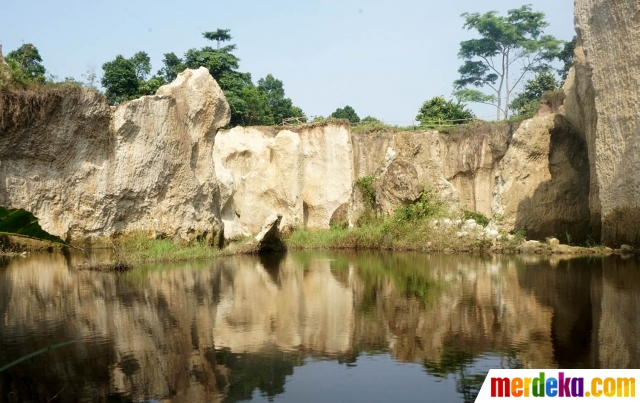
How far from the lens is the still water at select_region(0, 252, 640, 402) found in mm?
6812

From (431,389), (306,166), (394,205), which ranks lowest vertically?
(431,389)

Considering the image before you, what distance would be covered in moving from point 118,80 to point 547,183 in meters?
23.2

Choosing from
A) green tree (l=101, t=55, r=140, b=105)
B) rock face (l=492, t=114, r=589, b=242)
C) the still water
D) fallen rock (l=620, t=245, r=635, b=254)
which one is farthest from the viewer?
green tree (l=101, t=55, r=140, b=105)

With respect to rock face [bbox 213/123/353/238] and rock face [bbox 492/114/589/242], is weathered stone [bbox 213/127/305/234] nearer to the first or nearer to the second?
rock face [bbox 213/123/353/238]

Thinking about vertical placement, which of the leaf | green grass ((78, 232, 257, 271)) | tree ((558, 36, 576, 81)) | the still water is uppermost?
tree ((558, 36, 576, 81))

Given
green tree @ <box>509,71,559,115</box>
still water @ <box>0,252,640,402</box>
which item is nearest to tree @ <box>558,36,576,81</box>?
green tree @ <box>509,71,559,115</box>

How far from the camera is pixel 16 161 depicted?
70.5ft

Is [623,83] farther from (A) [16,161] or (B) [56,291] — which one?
(A) [16,161]

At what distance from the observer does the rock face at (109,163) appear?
21453 millimetres

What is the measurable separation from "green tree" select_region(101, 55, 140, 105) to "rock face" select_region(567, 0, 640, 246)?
79.2 feet

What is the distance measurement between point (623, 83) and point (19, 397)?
62.3 ft

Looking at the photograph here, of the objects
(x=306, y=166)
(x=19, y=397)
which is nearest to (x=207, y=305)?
(x=19, y=397)

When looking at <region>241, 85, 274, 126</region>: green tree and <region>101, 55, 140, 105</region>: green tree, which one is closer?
<region>101, 55, 140, 105</region>: green tree

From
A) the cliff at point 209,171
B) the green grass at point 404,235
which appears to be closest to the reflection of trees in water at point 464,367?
the cliff at point 209,171
